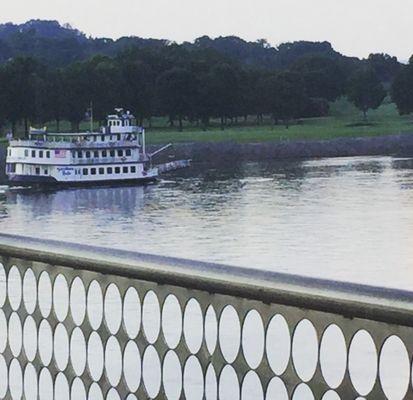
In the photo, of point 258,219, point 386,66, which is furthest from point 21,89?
point 386,66

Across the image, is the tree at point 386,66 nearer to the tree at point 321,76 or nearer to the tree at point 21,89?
the tree at point 321,76

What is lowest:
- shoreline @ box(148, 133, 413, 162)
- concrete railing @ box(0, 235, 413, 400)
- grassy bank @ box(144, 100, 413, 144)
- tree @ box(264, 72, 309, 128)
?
shoreline @ box(148, 133, 413, 162)

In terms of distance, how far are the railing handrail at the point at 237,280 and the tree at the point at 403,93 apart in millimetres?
83128

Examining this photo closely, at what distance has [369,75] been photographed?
287 ft

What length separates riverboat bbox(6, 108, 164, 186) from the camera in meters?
50.8

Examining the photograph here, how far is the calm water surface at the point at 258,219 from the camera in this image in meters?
23.9

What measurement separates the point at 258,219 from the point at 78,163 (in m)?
21.2

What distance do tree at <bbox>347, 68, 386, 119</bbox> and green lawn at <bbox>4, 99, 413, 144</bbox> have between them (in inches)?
43.1

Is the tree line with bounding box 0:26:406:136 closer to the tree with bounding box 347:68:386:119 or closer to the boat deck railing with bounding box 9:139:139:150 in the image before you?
the tree with bounding box 347:68:386:119

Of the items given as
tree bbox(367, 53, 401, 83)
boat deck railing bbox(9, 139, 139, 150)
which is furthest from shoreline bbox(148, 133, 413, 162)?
tree bbox(367, 53, 401, 83)

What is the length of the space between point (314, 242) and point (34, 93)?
47452mm

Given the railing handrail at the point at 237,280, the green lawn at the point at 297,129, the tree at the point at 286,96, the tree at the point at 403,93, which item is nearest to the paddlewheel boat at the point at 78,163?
the green lawn at the point at 297,129

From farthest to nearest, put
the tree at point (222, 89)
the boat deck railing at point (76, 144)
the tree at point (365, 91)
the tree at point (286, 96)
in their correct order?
the tree at point (365, 91) → the tree at point (286, 96) → the tree at point (222, 89) → the boat deck railing at point (76, 144)

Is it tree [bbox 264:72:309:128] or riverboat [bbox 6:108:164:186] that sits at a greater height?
tree [bbox 264:72:309:128]
